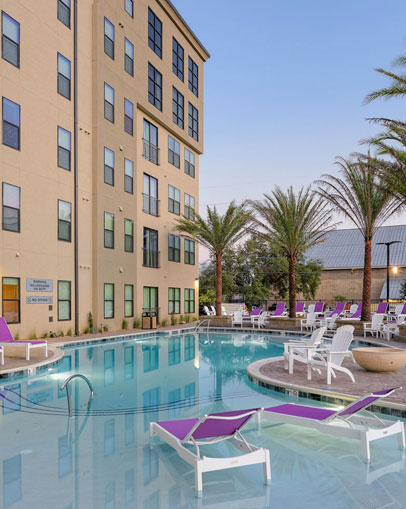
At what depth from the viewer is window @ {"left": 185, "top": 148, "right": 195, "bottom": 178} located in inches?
1217

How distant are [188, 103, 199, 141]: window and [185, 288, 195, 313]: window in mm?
10017

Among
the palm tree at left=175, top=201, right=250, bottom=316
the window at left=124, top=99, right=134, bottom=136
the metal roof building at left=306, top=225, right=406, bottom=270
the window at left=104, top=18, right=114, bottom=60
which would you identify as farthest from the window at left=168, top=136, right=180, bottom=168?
the metal roof building at left=306, top=225, right=406, bottom=270

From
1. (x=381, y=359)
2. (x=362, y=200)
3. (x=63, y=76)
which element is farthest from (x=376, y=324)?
(x=63, y=76)

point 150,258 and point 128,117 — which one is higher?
point 128,117

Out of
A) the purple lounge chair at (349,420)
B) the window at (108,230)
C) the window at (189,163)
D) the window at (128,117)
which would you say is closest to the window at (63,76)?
the window at (128,117)

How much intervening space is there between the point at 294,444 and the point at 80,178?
1625 cm

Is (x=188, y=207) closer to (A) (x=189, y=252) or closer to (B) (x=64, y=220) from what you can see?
(A) (x=189, y=252)

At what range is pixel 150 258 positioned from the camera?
26.2 m

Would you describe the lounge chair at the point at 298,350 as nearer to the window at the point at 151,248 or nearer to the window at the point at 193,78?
the window at the point at 151,248

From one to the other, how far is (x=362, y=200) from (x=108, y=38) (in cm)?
1344

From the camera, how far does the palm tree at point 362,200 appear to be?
2016 cm

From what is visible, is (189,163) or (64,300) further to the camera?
(189,163)

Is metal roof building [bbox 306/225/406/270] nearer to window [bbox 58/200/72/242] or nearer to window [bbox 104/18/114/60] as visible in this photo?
window [bbox 104/18/114/60]

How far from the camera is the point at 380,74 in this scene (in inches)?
600
